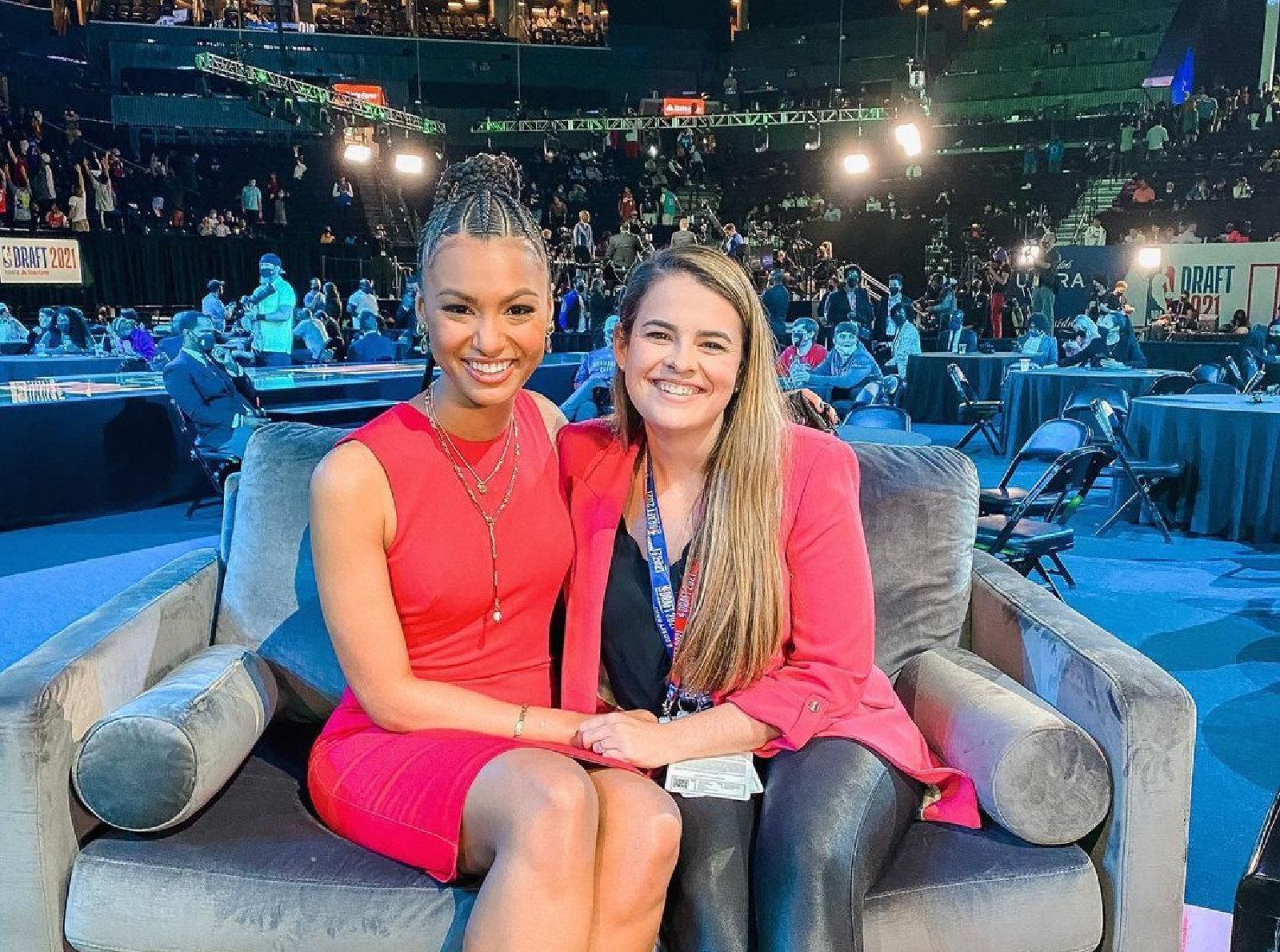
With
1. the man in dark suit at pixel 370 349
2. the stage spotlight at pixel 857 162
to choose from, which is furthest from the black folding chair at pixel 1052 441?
the stage spotlight at pixel 857 162

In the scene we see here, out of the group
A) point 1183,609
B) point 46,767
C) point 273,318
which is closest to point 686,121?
point 273,318

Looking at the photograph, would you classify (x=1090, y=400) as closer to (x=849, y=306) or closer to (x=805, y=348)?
(x=805, y=348)

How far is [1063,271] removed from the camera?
647 inches

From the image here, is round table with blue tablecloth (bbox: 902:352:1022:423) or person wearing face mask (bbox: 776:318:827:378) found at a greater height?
person wearing face mask (bbox: 776:318:827:378)

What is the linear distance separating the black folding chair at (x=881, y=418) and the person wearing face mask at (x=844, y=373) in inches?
77.3

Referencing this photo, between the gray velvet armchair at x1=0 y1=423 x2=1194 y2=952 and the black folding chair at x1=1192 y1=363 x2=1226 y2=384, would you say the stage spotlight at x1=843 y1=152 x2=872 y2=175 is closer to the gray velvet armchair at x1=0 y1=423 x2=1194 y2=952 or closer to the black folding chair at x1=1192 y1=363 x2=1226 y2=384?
the black folding chair at x1=1192 y1=363 x2=1226 y2=384

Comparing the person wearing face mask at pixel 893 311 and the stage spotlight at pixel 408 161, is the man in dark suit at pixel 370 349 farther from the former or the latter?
the stage spotlight at pixel 408 161

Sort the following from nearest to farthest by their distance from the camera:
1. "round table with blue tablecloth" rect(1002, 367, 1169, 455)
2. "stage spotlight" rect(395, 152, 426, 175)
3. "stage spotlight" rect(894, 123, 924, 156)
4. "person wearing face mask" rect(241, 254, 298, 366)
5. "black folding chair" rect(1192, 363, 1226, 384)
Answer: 1. "black folding chair" rect(1192, 363, 1226, 384)
2. "round table with blue tablecloth" rect(1002, 367, 1169, 455)
3. "person wearing face mask" rect(241, 254, 298, 366)
4. "stage spotlight" rect(894, 123, 924, 156)
5. "stage spotlight" rect(395, 152, 426, 175)

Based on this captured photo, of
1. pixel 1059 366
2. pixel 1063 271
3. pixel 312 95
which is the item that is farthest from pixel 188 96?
pixel 1059 366

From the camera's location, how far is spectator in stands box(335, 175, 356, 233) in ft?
64.5

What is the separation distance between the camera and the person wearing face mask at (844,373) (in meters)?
7.06

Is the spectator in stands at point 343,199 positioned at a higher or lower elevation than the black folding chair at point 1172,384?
higher

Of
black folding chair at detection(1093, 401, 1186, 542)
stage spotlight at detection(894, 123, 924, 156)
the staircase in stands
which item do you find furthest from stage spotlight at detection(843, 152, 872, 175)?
black folding chair at detection(1093, 401, 1186, 542)

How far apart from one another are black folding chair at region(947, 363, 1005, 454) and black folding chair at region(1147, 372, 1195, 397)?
1.16 m
